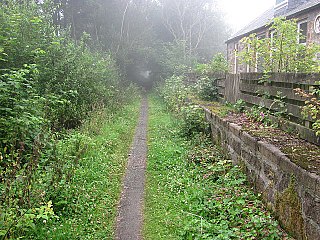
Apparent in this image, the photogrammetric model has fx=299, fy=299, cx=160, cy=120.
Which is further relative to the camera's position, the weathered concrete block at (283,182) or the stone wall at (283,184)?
the weathered concrete block at (283,182)

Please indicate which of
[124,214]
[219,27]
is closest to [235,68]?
[219,27]

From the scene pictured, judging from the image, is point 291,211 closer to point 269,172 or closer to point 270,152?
point 269,172

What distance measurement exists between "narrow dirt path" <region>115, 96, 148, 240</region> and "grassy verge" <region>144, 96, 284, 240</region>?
5.2 inches

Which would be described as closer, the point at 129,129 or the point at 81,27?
the point at 129,129

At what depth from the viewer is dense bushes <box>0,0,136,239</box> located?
3.65m

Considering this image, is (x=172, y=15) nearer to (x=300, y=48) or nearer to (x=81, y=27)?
(x=81, y=27)

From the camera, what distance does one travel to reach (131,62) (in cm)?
3028

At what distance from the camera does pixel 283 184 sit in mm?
3570

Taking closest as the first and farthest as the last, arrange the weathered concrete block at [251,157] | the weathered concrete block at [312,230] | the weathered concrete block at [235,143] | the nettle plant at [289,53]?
the weathered concrete block at [312,230], the weathered concrete block at [251,157], the weathered concrete block at [235,143], the nettle plant at [289,53]

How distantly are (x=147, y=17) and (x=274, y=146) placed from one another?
1255 inches

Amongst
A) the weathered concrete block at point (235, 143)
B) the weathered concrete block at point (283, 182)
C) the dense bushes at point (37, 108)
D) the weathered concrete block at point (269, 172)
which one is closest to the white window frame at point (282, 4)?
the dense bushes at point (37, 108)

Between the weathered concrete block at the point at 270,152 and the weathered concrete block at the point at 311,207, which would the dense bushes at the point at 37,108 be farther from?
the weathered concrete block at the point at 270,152

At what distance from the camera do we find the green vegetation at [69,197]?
3330 millimetres

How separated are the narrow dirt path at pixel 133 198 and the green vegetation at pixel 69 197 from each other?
0.13 m
